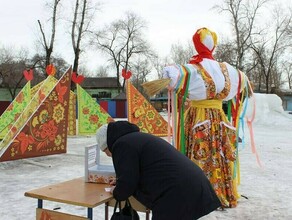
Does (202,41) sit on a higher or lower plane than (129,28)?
lower

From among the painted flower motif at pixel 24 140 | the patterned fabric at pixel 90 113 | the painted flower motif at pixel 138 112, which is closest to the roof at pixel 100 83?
the patterned fabric at pixel 90 113

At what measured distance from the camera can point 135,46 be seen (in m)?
35.0

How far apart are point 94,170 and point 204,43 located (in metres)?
1.86

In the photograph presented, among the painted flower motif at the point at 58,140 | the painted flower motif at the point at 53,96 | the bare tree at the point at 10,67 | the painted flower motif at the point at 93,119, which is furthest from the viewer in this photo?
the bare tree at the point at 10,67

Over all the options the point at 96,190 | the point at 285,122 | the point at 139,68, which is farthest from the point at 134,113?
the point at 139,68

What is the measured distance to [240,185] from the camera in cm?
487

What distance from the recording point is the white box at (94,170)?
2.61 metres

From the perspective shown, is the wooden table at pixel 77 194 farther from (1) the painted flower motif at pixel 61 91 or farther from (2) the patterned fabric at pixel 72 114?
(2) the patterned fabric at pixel 72 114

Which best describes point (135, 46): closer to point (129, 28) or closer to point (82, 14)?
point (129, 28)

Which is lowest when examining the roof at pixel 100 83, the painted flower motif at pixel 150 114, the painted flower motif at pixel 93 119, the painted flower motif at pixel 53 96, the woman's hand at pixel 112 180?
the woman's hand at pixel 112 180

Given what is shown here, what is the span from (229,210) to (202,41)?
175cm

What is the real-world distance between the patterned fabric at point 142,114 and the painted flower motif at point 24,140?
3538 mm

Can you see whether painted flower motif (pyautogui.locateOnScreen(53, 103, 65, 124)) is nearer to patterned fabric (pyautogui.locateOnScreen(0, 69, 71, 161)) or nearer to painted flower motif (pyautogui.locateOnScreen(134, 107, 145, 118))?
patterned fabric (pyautogui.locateOnScreen(0, 69, 71, 161))

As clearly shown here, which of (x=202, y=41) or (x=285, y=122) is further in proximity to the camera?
(x=285, y=122)
